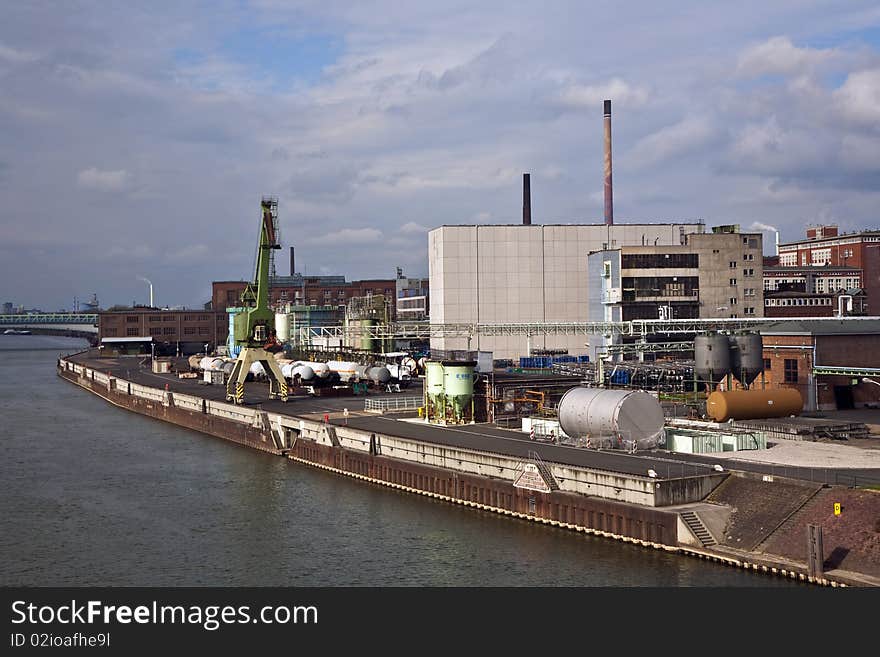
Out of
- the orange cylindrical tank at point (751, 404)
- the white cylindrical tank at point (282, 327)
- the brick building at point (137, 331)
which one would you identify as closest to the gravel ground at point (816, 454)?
the orange cylindrical tank at point (751, 404)

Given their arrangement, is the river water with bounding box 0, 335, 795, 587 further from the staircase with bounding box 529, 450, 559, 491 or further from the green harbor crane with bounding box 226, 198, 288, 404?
the green harbor crane with bounding box 226, 198, 288, 404

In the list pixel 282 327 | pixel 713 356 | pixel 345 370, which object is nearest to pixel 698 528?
pixel 713 356

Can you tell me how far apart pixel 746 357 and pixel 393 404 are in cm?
2892

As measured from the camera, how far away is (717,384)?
232ft

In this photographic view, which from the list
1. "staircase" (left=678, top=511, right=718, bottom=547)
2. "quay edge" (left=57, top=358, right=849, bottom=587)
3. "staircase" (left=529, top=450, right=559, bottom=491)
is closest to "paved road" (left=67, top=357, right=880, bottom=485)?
"staircase" (left=529, top=450, right=559, bottom=491)

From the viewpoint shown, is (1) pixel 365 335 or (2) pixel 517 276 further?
(2) pixel 517 276

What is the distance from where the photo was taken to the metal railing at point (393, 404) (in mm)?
76625

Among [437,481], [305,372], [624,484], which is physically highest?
[305,372]

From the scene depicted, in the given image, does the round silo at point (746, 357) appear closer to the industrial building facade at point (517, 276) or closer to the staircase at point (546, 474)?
the staircase at point (546, 474)

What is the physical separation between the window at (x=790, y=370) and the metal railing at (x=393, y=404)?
93.6 feet

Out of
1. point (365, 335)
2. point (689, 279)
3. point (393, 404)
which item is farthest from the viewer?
point (689, 279)

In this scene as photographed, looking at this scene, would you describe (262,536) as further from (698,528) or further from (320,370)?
(320,370)

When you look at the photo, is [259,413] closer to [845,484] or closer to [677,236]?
[845,484]

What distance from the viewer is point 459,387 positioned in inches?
2554
